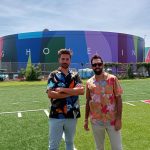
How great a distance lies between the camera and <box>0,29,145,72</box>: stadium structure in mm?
51406

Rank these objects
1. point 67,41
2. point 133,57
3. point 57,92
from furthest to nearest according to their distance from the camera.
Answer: point 133,57 < point 67,41 < point 57,92

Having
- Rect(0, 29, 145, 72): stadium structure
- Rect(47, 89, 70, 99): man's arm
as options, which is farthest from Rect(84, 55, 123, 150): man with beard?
Rect(0, 29, 145, 72): stadium structure

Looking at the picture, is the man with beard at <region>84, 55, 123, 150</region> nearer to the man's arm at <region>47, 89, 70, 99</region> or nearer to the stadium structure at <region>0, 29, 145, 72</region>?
the man's arm at <region>47, 89, 70, 99</region>

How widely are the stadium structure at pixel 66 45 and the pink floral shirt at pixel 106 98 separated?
43527 mm

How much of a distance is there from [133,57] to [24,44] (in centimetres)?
1919

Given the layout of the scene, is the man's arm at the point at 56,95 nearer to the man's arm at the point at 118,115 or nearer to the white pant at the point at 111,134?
the white pant at the point at 111,134

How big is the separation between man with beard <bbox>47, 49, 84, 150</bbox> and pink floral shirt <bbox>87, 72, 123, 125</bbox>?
287 mm

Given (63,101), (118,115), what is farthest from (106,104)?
(63,101)

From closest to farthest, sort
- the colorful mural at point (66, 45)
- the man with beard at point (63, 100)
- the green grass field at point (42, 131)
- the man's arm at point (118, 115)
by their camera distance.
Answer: the man's arm at point (118, 115) < the man with beard at point (63, 100) < the green grass field at point (42, 131) < the colorful mural at point (66, 45)

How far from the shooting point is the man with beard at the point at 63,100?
5023mm

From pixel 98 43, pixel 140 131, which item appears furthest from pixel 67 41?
pixel 140 131

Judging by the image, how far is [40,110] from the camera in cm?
1299

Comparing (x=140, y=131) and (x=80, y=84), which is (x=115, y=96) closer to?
(x=80, y=84)

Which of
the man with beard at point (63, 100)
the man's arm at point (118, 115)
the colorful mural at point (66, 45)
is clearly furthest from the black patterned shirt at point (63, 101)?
the colorful mural at point (66, 45)
